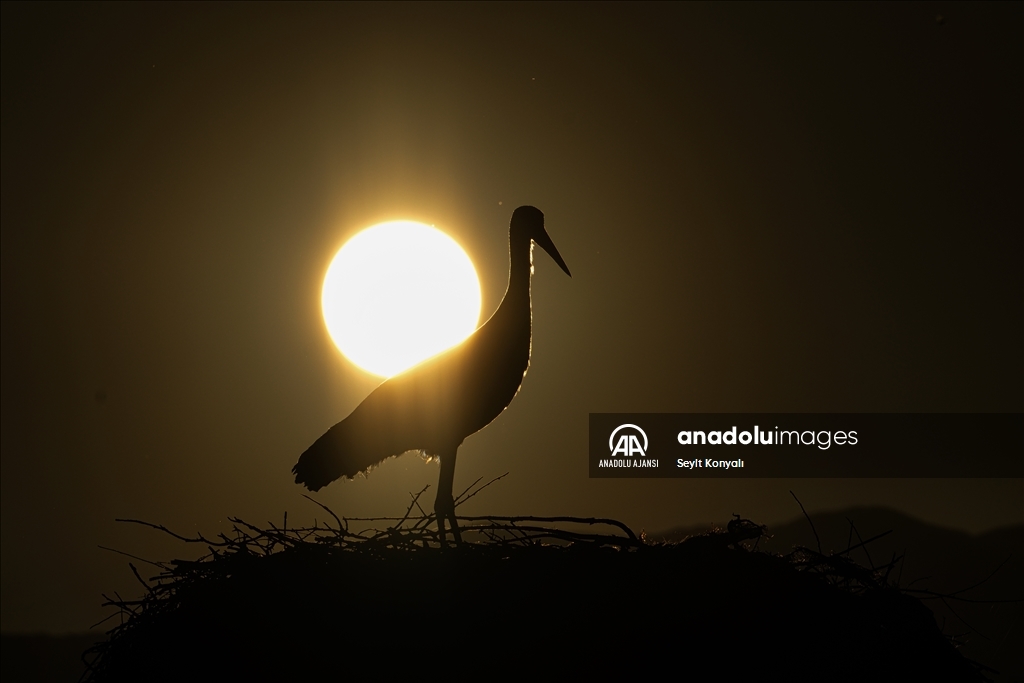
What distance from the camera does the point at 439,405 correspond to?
7.98 metres

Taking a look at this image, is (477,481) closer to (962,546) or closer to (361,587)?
(361,587)

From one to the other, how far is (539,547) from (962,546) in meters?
115

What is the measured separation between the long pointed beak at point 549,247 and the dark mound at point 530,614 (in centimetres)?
337

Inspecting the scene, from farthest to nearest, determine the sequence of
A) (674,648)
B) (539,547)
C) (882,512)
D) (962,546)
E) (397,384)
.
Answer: (882,512)
(962,546)
(397,384)
(539,547)
(674,648)

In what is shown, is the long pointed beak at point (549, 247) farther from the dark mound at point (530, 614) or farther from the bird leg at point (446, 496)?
the dark mound at point (530, 614)

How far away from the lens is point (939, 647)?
5754 mm

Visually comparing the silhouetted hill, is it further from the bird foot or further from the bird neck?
the bird foot

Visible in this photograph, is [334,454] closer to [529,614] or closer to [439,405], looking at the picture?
[439,405]

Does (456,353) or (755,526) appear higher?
(456,353)

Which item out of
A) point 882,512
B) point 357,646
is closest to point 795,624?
point 357,646

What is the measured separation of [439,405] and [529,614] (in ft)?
9.08

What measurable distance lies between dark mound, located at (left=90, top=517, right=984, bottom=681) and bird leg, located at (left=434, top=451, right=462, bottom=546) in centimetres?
109

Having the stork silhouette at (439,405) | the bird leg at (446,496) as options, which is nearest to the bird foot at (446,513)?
the bird leg at (446,496)

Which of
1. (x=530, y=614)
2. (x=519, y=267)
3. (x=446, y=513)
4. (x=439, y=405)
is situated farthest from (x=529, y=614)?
(x=519, y=267)
